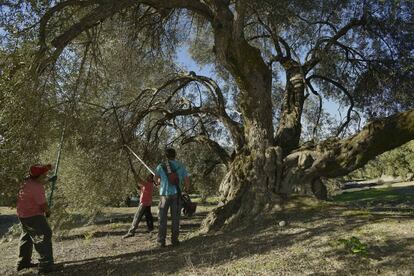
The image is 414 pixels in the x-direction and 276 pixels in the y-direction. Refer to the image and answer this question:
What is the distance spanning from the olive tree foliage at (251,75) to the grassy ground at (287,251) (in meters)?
0.94

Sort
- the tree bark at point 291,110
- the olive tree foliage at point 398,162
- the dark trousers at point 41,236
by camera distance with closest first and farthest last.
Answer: the dark trousers at point 41,236, the tree bark at point 291,110, the olive tree foliage at point 398,162

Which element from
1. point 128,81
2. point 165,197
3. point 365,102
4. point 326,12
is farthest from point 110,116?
point 365,102

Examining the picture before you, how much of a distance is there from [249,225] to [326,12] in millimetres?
6157

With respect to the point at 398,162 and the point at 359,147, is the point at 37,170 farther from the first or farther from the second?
the point at 398,162

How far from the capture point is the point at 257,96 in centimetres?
964

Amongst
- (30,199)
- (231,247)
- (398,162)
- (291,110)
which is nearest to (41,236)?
(30,199)

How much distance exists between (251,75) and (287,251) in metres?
4.36

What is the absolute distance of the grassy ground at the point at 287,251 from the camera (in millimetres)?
5578

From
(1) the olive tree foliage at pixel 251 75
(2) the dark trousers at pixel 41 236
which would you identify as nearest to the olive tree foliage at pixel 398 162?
(1) the olive tree foliage at pixel 251 75

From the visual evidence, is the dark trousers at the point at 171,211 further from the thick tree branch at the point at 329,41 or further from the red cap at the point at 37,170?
the thick tree branch at the point at 329,41

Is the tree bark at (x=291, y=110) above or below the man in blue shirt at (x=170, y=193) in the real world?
above

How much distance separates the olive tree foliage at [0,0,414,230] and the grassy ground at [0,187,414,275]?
0.94 meters

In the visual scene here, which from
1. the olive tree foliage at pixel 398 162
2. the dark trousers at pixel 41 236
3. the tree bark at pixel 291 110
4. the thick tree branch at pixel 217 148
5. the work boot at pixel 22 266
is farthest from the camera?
the olive tree foliage at pixel 398 162

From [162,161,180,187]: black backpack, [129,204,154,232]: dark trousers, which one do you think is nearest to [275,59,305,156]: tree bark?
[162,161,180,187]: black backpack
